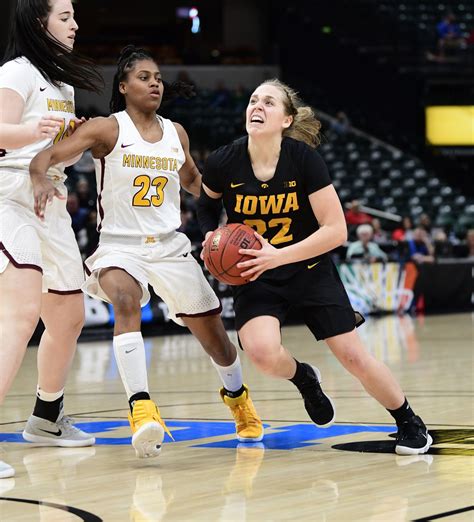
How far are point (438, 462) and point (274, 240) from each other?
4.08ft

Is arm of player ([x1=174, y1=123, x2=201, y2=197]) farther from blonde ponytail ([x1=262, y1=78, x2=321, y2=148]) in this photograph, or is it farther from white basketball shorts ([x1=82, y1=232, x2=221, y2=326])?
blonde ponytail ([x1=262, y1=78, x2=321, y2=148])

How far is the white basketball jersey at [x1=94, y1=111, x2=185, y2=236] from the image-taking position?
16.8 feet

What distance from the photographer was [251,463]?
15.5 feet

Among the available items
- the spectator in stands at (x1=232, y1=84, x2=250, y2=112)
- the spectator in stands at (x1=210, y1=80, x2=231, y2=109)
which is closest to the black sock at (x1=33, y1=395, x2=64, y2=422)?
the spectator in stands at (x1=232, y1=84, x2=250, y2=112)

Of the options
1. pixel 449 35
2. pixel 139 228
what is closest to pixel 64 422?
pixel 139 228

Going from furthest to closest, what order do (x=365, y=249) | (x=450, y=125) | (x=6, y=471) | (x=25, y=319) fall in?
(x=450, y=125)
(x=365, y=249)
(x=25, y=319)
(x=6, y=471)

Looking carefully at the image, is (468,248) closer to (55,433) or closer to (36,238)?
(55,433)

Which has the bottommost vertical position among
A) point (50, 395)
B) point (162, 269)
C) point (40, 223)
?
point (50, 395)

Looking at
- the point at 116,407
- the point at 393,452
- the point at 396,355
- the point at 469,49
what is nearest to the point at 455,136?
the point at 469,49

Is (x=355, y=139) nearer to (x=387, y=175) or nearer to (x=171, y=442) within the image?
(x=387, y=175)

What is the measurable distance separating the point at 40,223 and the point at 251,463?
1407 mm

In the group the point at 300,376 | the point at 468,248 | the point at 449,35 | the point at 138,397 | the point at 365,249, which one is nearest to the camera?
the point at 138,397

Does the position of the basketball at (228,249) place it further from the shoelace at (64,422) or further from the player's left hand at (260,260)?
the shoelace at (64,422)

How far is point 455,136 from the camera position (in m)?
24.5
